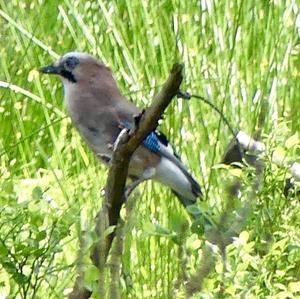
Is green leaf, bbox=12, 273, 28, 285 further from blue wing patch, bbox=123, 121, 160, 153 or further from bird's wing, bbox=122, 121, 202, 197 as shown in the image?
blue wing patch, bbox=123, 121, 160, 153

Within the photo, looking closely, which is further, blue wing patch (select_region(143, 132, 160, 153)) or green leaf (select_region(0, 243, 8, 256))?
blue wing patch (select_region(143, 132, 160, 153))

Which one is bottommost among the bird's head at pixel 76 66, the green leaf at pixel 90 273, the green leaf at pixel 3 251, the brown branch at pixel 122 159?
the green leaf at pixel 90 273

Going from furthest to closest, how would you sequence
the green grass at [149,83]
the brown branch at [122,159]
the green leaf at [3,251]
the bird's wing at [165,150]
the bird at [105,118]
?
the bird at [105,118] < the bird's wing at [165,150] < the green grass at [149,83] < the green leaf at [3,251] < the brown branch at [122,159]

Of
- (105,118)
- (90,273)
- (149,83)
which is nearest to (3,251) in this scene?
(90,273)

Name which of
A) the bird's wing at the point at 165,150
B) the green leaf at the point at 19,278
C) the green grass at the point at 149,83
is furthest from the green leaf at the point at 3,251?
the bird's wing at the point at 165,150

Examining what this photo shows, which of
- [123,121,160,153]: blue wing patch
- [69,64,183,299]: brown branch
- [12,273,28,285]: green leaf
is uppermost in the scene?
[123,121,160,153]: blue wing patch

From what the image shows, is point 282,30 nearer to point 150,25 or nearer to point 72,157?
point 150,25

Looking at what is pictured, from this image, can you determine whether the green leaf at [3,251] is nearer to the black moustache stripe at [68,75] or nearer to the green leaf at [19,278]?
the green leaf at [19,278]

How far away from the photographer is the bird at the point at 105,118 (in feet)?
13.6

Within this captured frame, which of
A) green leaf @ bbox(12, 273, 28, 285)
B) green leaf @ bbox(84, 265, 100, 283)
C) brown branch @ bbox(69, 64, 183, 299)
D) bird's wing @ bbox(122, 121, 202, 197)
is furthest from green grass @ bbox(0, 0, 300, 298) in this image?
green leaf @ bbox(84, 265, 100, 283)

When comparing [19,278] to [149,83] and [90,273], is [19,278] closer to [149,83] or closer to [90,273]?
[90,273]

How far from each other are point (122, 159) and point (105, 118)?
6.18ft

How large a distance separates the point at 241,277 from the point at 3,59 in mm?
2608

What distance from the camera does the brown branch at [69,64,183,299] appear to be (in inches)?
84.0
